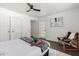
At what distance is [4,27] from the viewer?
1.25m

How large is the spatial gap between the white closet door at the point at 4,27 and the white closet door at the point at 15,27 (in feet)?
0.25

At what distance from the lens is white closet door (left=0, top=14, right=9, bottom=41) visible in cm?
122

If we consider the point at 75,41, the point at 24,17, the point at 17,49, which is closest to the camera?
the point at 17,49

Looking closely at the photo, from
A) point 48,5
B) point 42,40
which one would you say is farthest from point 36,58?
point 48,5

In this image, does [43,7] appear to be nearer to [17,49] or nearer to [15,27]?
[15,27]

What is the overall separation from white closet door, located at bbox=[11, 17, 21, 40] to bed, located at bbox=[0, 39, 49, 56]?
0.09 m

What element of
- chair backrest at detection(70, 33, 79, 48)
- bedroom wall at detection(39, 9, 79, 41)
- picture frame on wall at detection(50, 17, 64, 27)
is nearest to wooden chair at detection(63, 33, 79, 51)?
chair backrest at detection(70, 33, 79, 48)

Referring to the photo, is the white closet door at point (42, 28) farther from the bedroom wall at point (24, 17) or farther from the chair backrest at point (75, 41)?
the chair backrest at point (75, 41)

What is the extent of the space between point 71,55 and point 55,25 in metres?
0.61

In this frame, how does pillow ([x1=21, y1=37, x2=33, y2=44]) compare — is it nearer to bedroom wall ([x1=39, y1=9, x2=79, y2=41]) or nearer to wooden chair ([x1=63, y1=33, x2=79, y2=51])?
bedroom wall ([x1=39, y1=9, x2=79, y2=41])

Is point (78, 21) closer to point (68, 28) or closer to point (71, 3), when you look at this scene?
point (68, 28)

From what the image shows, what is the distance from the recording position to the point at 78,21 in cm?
137

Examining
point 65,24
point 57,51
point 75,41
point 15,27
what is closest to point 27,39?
point 15,27

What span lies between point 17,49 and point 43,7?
83 cm
